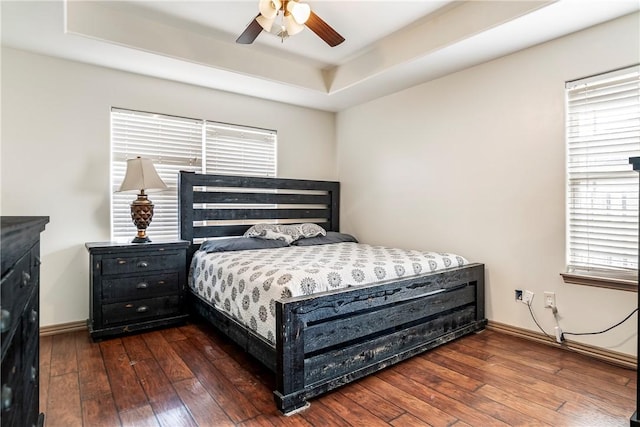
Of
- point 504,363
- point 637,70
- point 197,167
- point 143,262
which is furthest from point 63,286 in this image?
point 637,70

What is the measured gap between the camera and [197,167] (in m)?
3.71

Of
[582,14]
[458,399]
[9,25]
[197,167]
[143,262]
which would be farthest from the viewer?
[197,167]

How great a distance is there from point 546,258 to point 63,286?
394 cm

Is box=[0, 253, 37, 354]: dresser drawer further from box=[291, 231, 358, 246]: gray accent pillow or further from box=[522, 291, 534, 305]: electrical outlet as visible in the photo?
box=[522, 291, 534, 305]: electrical outlet

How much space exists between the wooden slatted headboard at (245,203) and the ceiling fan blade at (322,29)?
1836mm

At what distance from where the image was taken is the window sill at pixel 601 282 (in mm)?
2276

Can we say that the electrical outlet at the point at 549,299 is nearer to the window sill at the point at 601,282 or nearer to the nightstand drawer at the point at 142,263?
the window sill at the point at 601,282

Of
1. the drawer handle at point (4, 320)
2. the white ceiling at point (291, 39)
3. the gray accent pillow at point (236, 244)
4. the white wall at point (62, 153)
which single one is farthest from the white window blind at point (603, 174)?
the white wall at point (62, 153)

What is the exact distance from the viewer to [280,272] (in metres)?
2.16

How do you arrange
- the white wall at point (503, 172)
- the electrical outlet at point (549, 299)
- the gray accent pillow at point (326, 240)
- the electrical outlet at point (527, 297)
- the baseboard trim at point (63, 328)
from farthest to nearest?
the gray accent pillow at point (326, 240) → the baseboard trim at point (63, 328) → the electrical outlet at point (527, 297) → the electrical outlet at point (549, 299) → the white wall at point (503, 172)

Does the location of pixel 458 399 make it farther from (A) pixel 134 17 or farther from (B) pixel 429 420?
(A) pixel 134 17

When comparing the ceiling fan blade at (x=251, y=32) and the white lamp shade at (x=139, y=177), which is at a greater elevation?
the ceiling fan blade at (x=251, y=32)

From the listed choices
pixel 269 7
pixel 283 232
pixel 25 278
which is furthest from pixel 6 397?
pixel 283 232

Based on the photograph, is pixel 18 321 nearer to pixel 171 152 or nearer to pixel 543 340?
pixel 171 152
